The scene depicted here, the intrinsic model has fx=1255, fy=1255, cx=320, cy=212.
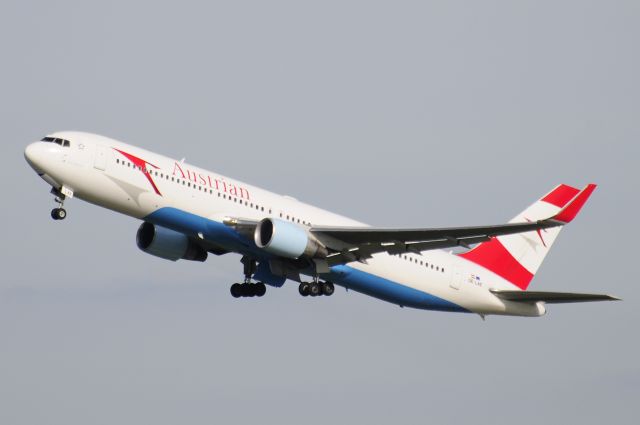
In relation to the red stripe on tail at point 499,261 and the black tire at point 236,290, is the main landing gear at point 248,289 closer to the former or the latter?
the black tire at point 236,290

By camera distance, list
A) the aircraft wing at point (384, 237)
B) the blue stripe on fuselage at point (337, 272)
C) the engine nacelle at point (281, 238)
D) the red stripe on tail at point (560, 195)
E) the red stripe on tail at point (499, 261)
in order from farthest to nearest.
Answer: the red stripe on tail at point (560, 195) → the red stripe on tail at point (499, 261) → the engine nacelle at point (281, 238) → the blue stripe on fuselage at point (337, 272) → the aircraft wing at point (384, 237)

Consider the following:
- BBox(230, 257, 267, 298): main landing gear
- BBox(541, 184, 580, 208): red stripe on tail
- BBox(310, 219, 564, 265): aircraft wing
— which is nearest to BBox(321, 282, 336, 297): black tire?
BBox(310, 219, 564, 265): aircraft wing

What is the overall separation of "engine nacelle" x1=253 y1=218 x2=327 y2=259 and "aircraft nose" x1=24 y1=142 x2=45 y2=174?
834cm

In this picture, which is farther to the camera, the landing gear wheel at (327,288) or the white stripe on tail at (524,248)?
the white stripe on tail at (524,248)

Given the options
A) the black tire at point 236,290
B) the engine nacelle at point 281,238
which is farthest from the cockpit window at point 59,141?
the black tire at point 236,290

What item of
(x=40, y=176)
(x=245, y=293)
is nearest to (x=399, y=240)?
(x=245, y=293)

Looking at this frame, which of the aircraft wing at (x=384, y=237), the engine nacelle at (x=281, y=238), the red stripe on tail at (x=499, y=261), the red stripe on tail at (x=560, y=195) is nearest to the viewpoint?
the aircraft wing at (x=384, y=237)

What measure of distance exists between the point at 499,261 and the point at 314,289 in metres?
9.93

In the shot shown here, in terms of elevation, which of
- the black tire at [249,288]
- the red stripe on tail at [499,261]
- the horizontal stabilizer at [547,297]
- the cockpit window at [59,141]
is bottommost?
the horizontal stabilizer at [547,297]

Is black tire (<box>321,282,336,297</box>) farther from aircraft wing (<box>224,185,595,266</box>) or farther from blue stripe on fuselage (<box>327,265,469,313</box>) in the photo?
aircraft wing (<box>224,185,595,266</box>)

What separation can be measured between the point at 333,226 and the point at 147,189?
834 cm

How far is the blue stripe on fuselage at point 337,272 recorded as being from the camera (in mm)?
46875

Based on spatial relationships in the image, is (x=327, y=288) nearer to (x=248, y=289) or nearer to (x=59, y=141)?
(x=248, y=289)

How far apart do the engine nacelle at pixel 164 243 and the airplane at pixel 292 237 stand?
0.04m
